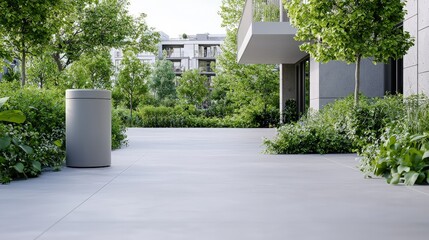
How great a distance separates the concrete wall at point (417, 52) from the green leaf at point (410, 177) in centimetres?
422

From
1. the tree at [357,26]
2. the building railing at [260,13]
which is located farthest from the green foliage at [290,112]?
the tree at [357,26]

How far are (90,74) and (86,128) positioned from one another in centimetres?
2873

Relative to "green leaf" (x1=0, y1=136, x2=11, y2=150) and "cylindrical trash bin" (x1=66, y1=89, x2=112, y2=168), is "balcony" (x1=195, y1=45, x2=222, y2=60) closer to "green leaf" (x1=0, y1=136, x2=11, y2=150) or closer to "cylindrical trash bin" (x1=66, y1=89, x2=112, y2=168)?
"cylindrical trash bin" (x1=66, y1=89, x2=112, y2=168)

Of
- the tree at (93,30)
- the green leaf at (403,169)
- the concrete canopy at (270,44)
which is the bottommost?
the green leaf at (403,169)

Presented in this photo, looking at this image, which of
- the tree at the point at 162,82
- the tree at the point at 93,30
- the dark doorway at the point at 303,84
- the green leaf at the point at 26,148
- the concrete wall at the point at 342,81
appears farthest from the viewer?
the tree at the point at 162,82

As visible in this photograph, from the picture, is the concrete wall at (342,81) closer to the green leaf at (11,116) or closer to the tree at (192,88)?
the green leaf at (11,116)

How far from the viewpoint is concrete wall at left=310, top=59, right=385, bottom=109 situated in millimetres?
17281

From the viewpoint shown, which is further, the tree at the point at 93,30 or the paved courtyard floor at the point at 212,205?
the tree at the point at 93,30

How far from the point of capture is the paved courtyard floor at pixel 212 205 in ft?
14.6

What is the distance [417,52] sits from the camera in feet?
39.3

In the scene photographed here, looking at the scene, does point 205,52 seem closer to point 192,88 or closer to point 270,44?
point 192,88

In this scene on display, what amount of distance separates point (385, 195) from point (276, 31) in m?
11.3

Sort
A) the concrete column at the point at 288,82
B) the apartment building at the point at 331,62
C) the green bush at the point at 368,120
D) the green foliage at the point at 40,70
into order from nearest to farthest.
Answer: the green bush at the point at 368,120 → the apartment building at the point at 331,62 → the concrete column at the point at 288,82 → the green foliage at the point at 40,70

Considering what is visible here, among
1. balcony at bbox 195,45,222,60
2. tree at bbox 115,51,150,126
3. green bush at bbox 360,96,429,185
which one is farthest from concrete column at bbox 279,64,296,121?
balcony at bbox 195,45,222,60
